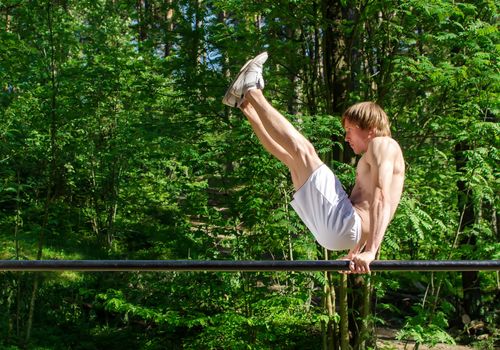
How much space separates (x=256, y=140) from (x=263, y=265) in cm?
375

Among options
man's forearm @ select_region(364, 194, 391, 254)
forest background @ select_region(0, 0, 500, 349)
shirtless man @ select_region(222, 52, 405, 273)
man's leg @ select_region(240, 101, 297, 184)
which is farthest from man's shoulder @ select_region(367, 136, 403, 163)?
forest background @ select_region(0, 0, 500, 349)

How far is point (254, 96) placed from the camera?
2.63 metres

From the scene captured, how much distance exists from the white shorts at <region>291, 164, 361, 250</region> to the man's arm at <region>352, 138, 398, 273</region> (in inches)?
4.2

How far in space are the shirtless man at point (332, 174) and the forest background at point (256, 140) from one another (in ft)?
8.51

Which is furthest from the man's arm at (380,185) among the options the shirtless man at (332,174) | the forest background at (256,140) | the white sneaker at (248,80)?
the forest background at (256,140)

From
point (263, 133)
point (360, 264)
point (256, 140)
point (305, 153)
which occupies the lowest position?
point (360, 264)

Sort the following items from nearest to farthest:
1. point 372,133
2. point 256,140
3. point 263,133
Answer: point 372,133 < point 263,133 < point 256,140

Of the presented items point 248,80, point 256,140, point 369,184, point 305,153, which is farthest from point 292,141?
point 256,140

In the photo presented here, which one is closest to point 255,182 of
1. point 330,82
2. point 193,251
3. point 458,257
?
point 193,251

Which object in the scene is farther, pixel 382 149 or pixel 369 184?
pixel 369 184

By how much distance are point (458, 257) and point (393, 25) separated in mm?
2745

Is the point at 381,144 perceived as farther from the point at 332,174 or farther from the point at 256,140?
the point at 256,140

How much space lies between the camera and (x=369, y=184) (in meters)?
2.72

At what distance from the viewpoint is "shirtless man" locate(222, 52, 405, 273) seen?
251 centimetres
